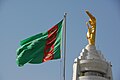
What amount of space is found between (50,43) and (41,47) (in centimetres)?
92

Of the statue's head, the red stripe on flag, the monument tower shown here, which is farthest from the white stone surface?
the red stripe on flag

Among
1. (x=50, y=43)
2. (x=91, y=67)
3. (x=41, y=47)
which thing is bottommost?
(x=91, y=67)

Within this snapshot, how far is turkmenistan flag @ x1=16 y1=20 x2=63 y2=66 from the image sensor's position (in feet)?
91.6

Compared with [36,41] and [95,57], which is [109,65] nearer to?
[95,57]

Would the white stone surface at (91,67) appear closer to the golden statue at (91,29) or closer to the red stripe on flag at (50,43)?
the golden statue at (91,29)

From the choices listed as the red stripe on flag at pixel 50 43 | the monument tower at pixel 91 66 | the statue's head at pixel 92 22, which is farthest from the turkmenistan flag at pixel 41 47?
the statue's head at pixel 92 22

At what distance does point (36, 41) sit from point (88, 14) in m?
18.9

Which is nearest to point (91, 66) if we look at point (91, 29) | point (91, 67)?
point (91, 67)

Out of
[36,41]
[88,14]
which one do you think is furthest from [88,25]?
[36,41]

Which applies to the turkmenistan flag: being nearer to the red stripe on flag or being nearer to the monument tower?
the red stripe on flag

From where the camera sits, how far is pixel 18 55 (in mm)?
28984

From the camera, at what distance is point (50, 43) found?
1136 inches

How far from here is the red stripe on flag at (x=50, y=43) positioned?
28.0 m

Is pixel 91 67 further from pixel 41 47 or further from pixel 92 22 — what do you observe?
pixel 41 47
